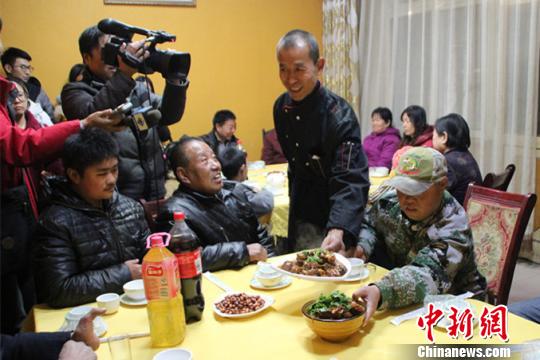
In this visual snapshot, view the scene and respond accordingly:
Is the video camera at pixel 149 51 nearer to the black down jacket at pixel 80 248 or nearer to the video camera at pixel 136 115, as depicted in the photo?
the video camera at pixel 136 115

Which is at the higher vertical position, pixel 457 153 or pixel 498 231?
pixel 457 153

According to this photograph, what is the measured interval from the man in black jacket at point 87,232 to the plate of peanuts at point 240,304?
1.14ft

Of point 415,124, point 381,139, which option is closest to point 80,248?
point 415,124

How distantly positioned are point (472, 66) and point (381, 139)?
1.04m

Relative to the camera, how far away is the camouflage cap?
1.46 metres

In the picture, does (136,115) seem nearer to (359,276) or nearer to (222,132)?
(359,276)

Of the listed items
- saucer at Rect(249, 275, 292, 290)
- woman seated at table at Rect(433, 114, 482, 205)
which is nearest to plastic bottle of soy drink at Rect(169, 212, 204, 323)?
saucer at Rect(249, 275, 292, 290)

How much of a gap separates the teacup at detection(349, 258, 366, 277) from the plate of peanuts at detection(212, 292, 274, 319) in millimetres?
316

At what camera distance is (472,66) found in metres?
3.96

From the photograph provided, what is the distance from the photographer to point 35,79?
4.07 metres

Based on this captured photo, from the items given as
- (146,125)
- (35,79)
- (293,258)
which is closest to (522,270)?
Answer: (293,258)

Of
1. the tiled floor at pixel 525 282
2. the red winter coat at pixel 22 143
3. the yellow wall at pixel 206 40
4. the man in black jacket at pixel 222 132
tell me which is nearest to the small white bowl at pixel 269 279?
the red winter coat at pixel 22 143

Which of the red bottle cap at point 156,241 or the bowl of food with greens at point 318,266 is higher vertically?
the red bottle cap at point 156,241

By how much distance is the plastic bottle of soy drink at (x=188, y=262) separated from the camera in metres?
1.24
